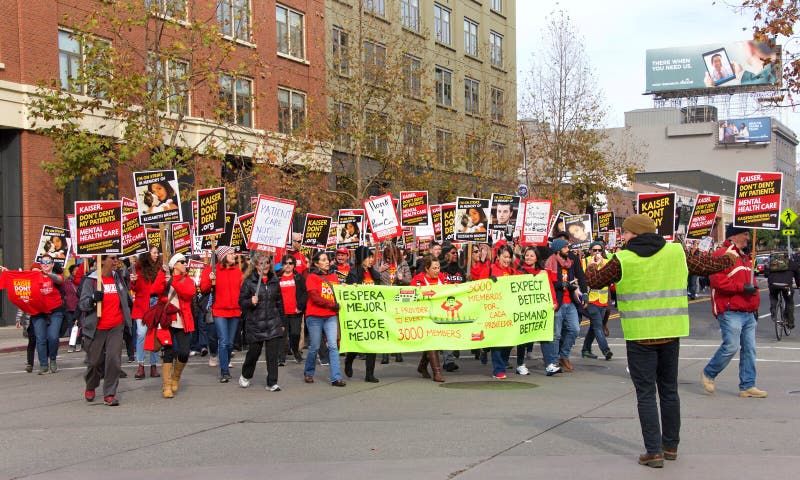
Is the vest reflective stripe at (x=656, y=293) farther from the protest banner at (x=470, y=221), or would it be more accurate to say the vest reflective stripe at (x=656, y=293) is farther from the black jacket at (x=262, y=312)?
the protest banner at (x=470, y=221)

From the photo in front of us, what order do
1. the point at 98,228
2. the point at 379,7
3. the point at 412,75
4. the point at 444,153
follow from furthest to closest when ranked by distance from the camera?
the point at 379,7
the point at 444,153
the point at 412,75
the point at 98,228

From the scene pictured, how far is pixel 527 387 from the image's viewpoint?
462 inches

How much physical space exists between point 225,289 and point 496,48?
40.7 metres

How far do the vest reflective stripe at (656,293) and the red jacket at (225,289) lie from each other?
7036 mm

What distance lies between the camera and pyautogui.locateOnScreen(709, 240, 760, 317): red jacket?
1048 centimetres

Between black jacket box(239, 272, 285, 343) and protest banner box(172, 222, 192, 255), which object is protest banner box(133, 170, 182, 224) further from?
protest banner box(172, 222, 192, 255)

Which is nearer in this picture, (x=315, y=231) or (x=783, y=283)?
(x=783, y=283)

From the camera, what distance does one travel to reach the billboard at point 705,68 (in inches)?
4090

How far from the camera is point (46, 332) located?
48.9 ft

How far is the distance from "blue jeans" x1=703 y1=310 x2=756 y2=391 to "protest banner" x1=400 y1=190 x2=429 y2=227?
12252 millimetres

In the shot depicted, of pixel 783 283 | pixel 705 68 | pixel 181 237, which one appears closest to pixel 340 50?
pixel 181 237

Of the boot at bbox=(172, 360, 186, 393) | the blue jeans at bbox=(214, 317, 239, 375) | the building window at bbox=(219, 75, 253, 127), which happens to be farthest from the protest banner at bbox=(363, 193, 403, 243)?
the building window at bbox=(219, 75, 253, 127)

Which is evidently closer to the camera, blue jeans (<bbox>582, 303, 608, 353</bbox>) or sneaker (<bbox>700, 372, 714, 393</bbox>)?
sneaker (<bbox>700, 372, 714, 393</bbox>)

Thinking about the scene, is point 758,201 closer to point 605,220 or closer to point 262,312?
point 262,312
